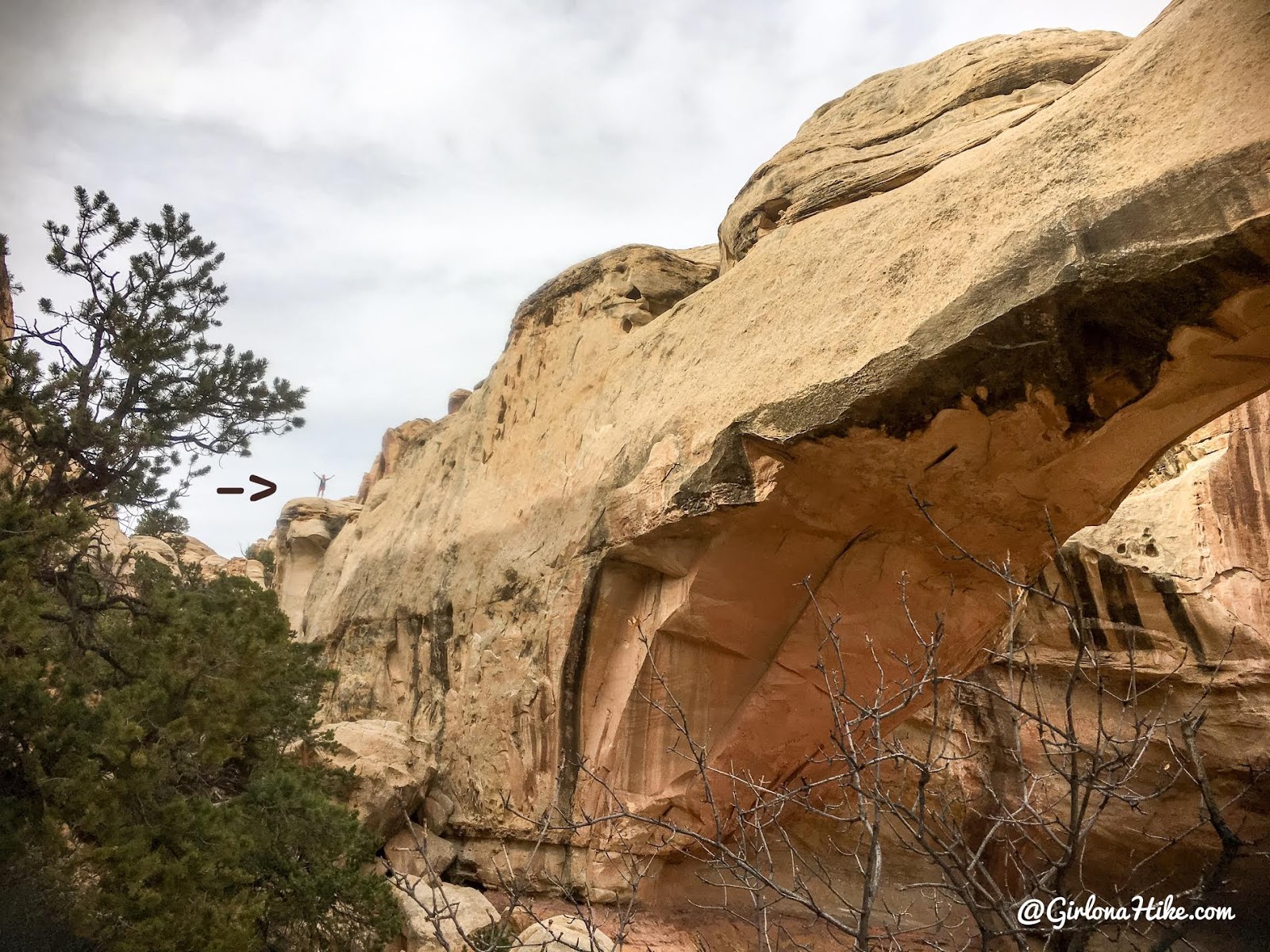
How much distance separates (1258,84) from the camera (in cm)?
564

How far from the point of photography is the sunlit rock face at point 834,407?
6188mm

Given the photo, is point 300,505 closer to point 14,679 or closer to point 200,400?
point 200,400

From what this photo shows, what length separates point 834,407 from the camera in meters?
7.43

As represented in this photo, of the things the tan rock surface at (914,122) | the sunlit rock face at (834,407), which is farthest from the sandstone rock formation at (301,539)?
the tan rock surface at (914,122)

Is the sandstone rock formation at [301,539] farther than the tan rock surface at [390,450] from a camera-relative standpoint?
No

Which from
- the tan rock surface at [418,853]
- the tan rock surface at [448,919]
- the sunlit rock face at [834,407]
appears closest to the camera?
the sunlit rock face at [834,407]

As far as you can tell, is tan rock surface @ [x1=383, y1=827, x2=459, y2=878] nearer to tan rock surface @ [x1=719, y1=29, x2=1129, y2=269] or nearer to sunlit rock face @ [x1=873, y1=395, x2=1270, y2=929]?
sunlit rock face @ [x1=873, y1=395, x2=1270, y2=929]

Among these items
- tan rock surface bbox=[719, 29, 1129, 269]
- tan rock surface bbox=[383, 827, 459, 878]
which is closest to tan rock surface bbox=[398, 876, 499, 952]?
tan rock surface bbox=[383, 827, 459, 878]

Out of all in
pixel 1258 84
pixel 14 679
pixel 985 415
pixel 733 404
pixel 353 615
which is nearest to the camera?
pixel 1258 84

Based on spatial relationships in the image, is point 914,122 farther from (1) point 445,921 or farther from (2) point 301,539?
(2) point 301,539

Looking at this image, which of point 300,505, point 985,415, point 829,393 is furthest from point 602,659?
point 300,505

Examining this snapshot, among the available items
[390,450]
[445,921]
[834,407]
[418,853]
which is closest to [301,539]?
[390,450]

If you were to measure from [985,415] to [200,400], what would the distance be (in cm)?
806

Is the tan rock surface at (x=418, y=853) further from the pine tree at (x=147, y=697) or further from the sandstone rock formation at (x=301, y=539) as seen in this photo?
the sandstone rock formation at (x=301, y=539)
